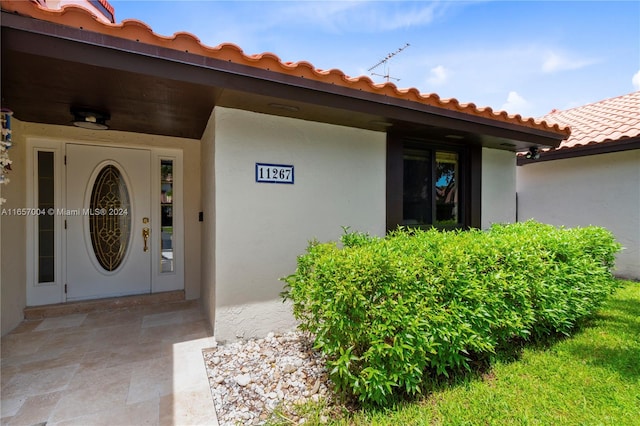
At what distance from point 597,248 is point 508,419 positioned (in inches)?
148

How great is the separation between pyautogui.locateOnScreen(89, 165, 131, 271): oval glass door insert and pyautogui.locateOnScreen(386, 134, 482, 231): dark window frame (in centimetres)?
510

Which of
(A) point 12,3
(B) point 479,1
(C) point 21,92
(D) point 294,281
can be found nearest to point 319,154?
(D) point 294,281

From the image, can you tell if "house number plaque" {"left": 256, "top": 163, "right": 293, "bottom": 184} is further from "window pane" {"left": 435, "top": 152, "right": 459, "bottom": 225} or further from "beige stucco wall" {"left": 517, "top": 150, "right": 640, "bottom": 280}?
"beige stucco wall" {"left": 517, "top": 150, "right": 640, "bottom": 280}

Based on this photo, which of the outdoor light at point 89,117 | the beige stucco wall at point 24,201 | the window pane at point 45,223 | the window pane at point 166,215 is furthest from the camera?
the window pane at point 166,215

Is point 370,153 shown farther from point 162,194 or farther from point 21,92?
point 21,92

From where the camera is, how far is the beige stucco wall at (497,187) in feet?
21.6

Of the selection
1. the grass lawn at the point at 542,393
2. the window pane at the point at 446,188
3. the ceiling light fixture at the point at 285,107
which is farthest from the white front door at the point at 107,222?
the window pane at the point at 446,188

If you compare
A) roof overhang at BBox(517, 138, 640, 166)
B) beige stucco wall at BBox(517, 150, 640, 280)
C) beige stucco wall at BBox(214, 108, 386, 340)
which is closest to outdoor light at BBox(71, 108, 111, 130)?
beige stucco wall at BBox(214, 108, 386, 340)

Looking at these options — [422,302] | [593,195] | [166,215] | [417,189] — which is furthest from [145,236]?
[593,195]

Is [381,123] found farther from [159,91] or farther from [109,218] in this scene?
[109,218]

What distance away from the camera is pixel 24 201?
4867 mm

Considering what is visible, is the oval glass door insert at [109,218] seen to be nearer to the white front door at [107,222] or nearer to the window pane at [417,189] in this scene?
the white front door at [107,222]

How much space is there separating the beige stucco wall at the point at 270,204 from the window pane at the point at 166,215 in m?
2.65

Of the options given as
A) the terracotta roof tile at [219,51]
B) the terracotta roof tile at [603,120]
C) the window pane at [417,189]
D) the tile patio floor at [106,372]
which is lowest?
the tile patio floor at [106,372]
